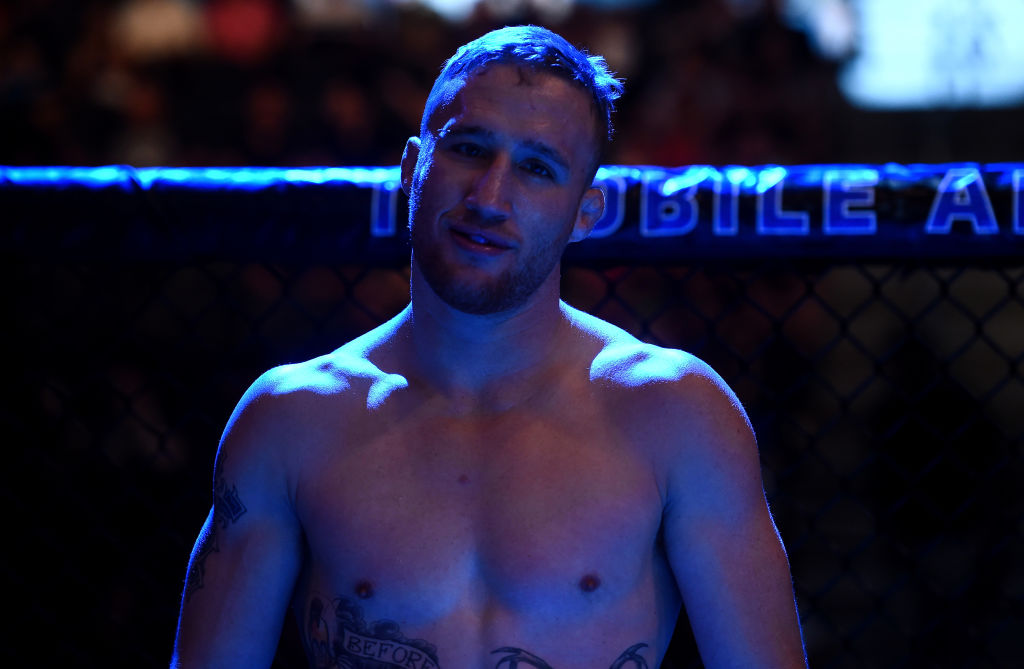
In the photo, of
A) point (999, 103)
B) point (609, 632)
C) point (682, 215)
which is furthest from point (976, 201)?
point (999, 103)

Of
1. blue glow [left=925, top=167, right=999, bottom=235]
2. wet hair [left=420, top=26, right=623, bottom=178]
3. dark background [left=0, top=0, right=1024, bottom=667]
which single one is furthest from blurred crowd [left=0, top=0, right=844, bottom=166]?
wet hair [left=420, top=26, right=623, bottom=178]

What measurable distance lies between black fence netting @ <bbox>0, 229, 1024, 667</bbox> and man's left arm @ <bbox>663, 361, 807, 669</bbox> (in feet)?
1.09

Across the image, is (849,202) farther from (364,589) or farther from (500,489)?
(364,589)

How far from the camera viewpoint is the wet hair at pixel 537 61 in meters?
1.26

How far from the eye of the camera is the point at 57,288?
3.13 metres

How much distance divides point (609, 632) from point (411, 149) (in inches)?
28.2

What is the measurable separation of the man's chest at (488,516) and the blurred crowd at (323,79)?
94.8 inches

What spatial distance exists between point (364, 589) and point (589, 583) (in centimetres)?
28

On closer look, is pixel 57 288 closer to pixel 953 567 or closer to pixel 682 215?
pixel 682 215

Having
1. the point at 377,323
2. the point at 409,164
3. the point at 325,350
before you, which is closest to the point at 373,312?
the point at 377,323

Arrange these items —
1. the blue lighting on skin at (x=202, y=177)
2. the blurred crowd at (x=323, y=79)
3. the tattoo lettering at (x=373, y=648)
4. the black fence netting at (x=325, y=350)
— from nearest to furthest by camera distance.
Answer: the tattoo lettering at (x=373, y=648), the blue lighting on skin at (x=202, y=177), the black fence netting at (x=325, y=350), the blurred crowd at (x=323, y=79)

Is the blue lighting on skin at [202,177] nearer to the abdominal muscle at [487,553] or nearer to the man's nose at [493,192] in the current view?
the man's nose at [493,192]

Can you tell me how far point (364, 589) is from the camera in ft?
4.00

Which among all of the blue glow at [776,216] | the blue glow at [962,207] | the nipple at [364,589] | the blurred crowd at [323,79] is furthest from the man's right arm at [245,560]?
the blurred crowd at [323,79]
